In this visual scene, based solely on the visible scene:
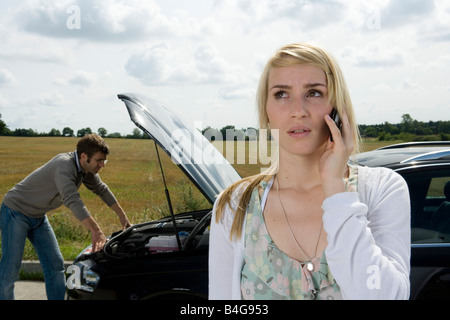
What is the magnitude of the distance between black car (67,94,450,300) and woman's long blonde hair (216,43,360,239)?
48.6 inches

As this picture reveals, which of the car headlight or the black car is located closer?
the black car

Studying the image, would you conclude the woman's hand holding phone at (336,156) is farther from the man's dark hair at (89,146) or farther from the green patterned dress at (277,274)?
the man's dark hair at (89,146)

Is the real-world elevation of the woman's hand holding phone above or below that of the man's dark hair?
below

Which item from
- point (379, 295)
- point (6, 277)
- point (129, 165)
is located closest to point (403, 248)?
point (379, 295)

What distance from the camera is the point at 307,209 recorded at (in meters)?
1.57

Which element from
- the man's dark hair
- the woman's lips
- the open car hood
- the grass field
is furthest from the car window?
the man's dark hair

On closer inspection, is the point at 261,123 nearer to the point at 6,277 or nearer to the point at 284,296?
the point at 284,296

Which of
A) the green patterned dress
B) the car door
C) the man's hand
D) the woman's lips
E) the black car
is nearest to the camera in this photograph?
the green patterned dress

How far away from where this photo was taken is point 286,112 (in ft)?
5.05

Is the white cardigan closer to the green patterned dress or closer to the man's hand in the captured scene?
the green patterned dress

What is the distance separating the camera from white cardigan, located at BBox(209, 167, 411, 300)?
128cm

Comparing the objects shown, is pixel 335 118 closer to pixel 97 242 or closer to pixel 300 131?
pixel 300 131

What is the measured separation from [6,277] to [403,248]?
3960mm

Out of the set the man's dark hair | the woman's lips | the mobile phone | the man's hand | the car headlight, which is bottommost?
the car headlight
